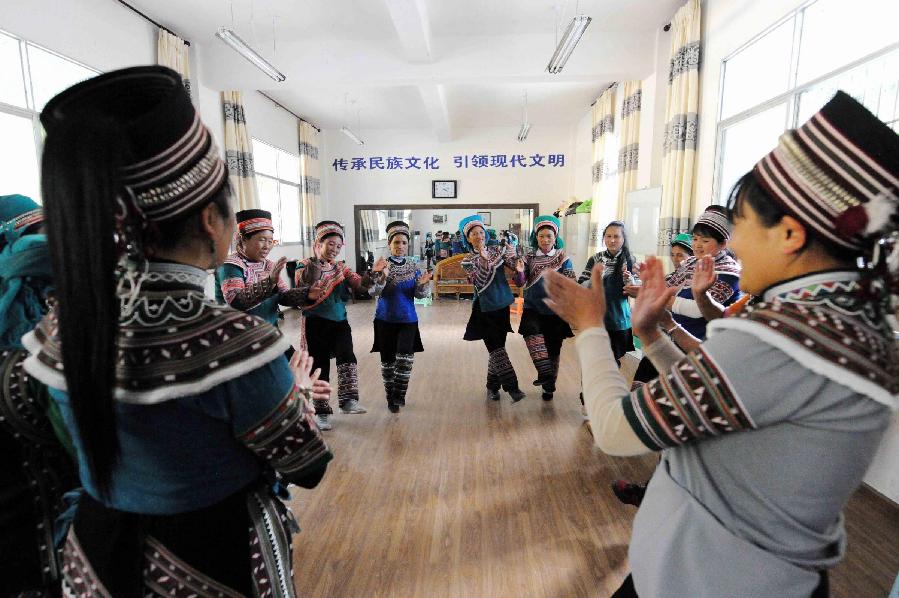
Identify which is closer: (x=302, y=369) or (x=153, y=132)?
(x=153, y=132)

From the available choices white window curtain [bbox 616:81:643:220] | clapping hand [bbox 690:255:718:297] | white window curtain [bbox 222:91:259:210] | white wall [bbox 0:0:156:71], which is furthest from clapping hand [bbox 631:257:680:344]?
white window curtain [bbox 222:91:259:210]

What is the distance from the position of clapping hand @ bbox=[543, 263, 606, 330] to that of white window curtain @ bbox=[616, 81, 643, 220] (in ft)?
16.3

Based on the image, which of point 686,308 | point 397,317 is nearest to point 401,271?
point 397,317

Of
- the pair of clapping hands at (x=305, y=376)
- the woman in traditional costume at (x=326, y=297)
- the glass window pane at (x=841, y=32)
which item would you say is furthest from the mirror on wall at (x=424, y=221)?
the pair of clapping hands at (x=305, y=376)

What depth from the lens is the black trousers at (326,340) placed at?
10.2ft

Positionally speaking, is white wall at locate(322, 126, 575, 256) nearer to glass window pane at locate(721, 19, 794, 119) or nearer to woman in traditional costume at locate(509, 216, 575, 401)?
glass window pane at locate(721, 19, 794, 119)

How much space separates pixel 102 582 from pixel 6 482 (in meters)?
0.46

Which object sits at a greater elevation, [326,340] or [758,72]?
[758,72]

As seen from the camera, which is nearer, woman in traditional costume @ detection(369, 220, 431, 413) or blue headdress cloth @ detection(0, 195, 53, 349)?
blue headdress cloth @ detection(0, 195, 53, 349)

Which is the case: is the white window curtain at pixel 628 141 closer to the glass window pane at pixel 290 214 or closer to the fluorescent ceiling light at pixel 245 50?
the fluorescent ceiling light at pixel 245 50

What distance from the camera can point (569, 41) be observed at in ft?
12.1

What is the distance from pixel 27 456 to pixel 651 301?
54.4 inches

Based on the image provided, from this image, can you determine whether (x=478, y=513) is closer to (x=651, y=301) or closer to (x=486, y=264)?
(x=651, y=301)

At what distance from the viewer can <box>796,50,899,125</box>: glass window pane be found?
7.50 feet
